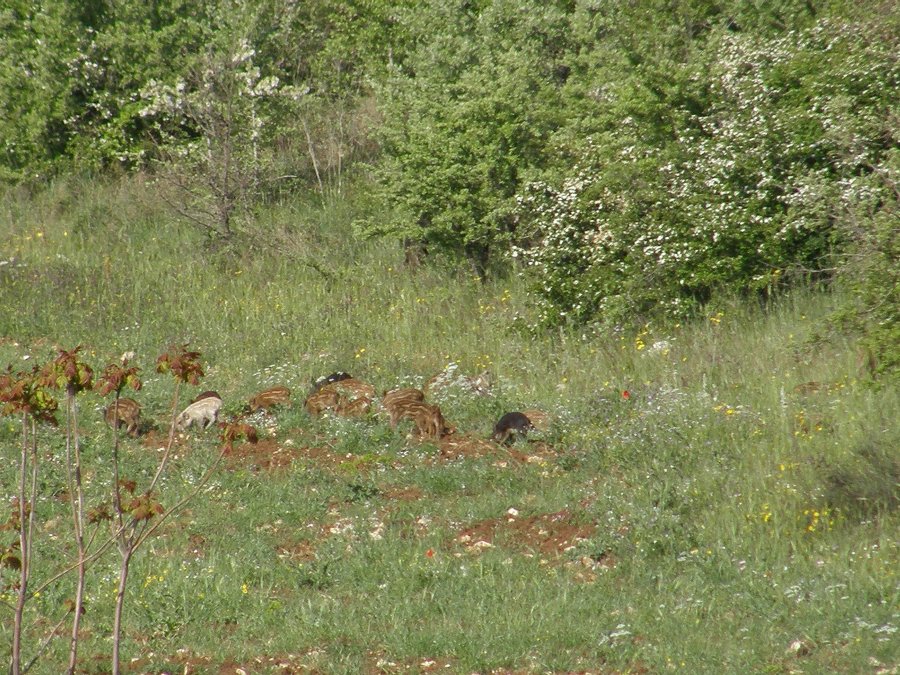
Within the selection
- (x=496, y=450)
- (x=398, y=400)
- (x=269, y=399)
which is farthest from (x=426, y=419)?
(x=269, y=399)

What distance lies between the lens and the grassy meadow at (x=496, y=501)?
20.9 feet

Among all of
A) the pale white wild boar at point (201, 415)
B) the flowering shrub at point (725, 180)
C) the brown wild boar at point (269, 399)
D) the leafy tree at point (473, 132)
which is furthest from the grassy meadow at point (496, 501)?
the leafy tree at point (473, 132)

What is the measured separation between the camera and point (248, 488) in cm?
941

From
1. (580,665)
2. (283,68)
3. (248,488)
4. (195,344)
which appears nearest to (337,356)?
(195,344)

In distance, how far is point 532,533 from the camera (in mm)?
8266

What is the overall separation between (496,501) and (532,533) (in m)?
0.62

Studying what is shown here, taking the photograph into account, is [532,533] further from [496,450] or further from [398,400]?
[398,400]

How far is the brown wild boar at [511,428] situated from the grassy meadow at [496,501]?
0.10 meters

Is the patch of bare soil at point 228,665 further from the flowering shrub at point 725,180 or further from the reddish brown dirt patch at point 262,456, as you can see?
the flowering shrub at point 725,180

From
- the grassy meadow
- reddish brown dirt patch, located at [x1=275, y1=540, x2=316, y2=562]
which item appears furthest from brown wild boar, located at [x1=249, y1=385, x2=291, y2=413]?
reddish brown dirt patch, located at [x1=275, y1=540, x2=316, y2=562]

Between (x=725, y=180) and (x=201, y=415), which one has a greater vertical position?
(x=725, y=180)

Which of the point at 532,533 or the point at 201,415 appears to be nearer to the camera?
the point at 532,533

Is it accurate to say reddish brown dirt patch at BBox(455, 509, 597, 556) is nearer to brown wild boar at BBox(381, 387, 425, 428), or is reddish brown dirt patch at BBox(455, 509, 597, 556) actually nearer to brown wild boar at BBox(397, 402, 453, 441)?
brown wild boar at BBox(397, 402, 453, 441)

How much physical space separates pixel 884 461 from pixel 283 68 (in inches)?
673
